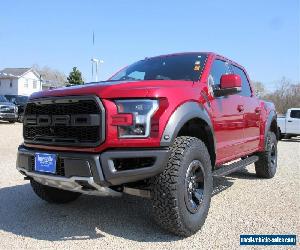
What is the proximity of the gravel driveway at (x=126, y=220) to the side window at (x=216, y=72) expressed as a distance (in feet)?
4.16

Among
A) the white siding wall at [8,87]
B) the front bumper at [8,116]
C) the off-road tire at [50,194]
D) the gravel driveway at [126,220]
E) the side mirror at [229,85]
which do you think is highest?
the white siding wall at [8,87]

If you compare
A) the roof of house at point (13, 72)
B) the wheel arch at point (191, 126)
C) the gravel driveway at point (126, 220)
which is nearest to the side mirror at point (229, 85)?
the wheel arch at point (191, 126)

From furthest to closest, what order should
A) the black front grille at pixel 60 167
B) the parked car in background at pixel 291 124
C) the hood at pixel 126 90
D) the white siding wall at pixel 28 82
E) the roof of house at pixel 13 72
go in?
1. the white siding wall at pixel 28 82
2. the roof of house at pixel 13 72
3. the parked car in background at pixel 291 124
4. the black front grille at pixel 60 167
5. the hood at pixel 126 90

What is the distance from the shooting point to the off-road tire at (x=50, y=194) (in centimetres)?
472

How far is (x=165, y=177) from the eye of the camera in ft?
11.5

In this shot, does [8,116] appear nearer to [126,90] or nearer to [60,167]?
[60,167]

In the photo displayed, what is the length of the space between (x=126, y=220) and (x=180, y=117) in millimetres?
1438

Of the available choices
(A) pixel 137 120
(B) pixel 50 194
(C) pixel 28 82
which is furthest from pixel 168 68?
(C) pixel 28 82

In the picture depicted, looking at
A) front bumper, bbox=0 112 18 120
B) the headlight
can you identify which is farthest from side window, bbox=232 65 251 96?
front bumper, bbox=0 112 18 120

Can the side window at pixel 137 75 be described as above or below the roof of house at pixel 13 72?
below

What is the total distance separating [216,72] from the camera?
4.94 meters

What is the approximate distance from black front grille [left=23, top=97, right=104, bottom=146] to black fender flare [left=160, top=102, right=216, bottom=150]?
568 millimetres

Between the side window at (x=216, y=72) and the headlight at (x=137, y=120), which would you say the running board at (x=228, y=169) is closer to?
the side window at (x=216, y=72)

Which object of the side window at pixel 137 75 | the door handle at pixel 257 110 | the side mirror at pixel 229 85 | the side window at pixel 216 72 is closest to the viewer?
the side mirror at pixel 229 85
